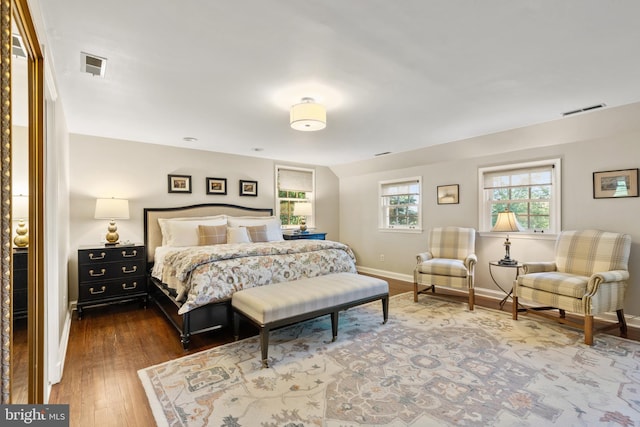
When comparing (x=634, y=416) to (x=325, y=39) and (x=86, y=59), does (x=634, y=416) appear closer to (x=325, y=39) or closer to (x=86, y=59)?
(x=325, y=39)

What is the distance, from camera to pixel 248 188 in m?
5.52

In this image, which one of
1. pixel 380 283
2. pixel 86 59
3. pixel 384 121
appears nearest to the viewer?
pixel 86 59

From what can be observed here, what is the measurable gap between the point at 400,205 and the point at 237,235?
3.05 meters

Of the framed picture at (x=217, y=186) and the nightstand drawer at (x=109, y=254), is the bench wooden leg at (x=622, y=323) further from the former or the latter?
the nightstand drawer at (x=109, y=254)

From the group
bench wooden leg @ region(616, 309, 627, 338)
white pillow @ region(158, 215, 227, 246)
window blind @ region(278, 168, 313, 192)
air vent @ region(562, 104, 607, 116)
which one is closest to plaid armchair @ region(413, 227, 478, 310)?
bench wooden leg @ region(616, 309, 627, 338)

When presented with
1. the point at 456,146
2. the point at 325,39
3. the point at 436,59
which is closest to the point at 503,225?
the point at 456,146

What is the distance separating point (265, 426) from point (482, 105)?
3.24 metres

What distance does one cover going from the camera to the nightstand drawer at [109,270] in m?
3.59

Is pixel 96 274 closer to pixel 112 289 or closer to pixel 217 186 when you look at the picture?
pixel 112 289

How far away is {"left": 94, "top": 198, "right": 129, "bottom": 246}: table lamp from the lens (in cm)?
387

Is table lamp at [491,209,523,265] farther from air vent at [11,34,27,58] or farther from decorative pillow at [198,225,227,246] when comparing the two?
air vent at [11,34,27,58]

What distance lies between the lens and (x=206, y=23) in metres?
1.76

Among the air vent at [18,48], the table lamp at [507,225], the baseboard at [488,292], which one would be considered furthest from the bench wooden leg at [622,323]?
the air vent at [18,48]

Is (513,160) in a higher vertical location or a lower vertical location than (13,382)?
higher
